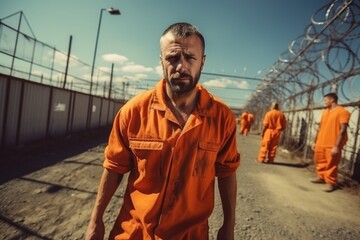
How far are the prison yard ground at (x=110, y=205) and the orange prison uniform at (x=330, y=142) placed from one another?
1.48ft

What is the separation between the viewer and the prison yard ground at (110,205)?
11.3 ft

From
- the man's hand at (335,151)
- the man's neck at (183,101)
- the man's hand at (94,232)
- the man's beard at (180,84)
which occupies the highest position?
the man's beard at (180,84)

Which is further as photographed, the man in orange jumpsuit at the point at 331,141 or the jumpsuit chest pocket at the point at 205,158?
the man in orange jumpsuit at the point at 331,141

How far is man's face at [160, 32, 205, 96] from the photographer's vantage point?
1.59 m

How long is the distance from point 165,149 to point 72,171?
500 cm

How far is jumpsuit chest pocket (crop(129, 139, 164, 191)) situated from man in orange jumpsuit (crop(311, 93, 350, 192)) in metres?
5.25

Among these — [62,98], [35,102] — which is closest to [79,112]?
[62,98]

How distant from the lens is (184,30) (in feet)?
5.32

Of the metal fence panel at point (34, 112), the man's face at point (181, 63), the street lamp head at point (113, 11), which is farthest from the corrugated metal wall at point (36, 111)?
the man's face at point (181, 63)

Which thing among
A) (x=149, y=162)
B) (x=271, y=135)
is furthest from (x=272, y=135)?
(x=149, y=162)

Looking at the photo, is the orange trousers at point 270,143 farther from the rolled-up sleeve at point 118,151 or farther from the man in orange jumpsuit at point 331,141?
the rolled-up sleeve at point 118,151

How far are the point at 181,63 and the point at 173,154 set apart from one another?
1.80 ft

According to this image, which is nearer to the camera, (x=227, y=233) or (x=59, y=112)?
(x=227, y=233)

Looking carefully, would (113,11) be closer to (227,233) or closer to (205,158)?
(205,158)
